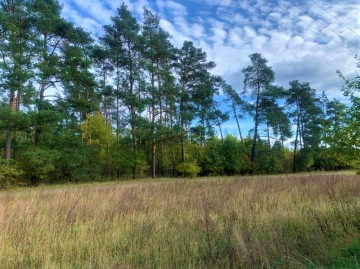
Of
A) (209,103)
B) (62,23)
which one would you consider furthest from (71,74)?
(209,103)

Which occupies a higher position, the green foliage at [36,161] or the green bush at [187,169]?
the green foliage at [36,161]

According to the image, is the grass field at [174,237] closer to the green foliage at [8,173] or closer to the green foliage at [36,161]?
the green foliage at [8,173]

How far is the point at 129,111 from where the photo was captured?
106ft

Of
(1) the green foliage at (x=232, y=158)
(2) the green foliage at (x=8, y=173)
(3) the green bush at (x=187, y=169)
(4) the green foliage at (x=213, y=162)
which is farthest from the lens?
(1) the green foliage at (x=232, y=158)

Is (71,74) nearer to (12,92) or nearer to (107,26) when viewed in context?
(12,92)

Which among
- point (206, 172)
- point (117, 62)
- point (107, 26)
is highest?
point (107, 26)

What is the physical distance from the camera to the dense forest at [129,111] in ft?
63.5

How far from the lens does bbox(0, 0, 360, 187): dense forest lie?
19359 mm

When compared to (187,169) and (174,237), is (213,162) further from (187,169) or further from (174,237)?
(174,237)

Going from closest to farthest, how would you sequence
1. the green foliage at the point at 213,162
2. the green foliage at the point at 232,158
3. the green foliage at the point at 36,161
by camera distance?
Answer: the green foliage at the point at 36,161, the green foliage at the point at 213,162, the green foliage at the point at 232,158

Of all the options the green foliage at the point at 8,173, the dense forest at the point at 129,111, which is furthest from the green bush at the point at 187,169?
the green foliage at the point at 8,173

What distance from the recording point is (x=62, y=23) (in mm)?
22938

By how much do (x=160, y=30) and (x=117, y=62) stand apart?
6.56 m

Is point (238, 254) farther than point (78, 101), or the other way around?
point (78, 101)
